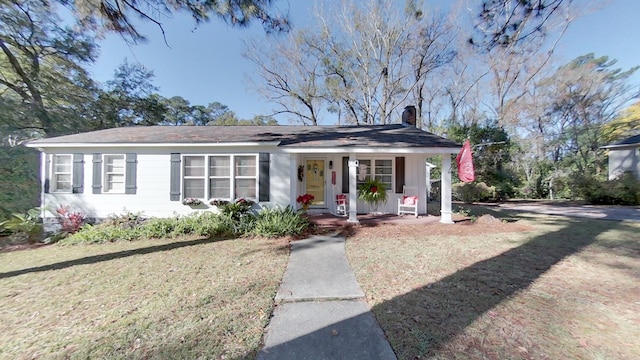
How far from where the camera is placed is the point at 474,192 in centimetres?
1533

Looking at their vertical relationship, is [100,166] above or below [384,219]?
above

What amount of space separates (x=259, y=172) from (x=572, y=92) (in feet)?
89.0

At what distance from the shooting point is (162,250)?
222 inches

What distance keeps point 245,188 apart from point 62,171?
667cm

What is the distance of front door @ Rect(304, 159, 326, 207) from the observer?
380 inches

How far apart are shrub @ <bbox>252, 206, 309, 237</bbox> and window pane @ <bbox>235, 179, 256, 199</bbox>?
154cm

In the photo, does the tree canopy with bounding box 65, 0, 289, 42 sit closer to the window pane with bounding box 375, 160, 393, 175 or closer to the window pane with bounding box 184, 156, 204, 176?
the window pane with bounding box 184, 156, 204, 176

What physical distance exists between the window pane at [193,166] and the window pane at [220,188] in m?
0.59

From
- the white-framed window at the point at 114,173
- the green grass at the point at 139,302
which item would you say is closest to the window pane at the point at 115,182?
the white-framed window at the point at 114,173

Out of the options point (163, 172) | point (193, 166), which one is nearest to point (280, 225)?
point (193, 166)

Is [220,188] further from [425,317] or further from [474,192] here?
[474,192]

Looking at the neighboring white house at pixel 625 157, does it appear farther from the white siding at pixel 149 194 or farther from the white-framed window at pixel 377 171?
the white siding at pixel 149 194

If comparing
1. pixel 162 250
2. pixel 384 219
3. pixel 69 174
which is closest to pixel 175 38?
pixel 162 250

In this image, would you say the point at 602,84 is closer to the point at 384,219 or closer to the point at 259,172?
the point at 384,219
